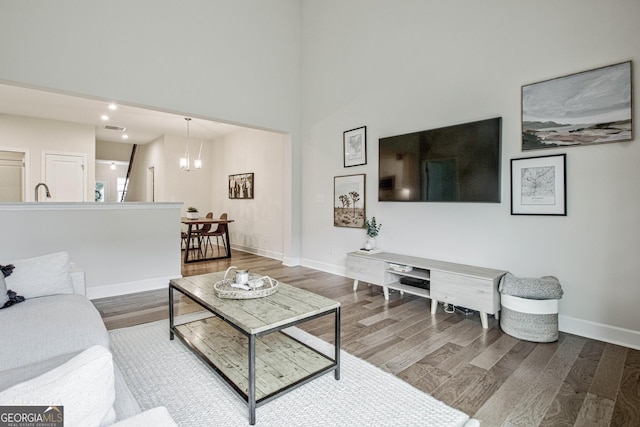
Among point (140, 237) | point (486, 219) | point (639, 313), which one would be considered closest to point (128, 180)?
point (140, 237)

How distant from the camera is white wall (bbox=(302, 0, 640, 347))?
2547 mm

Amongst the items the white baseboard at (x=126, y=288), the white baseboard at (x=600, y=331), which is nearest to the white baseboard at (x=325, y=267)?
the white baseboard at (x=126, y=288)

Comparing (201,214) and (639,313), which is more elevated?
(201,214)

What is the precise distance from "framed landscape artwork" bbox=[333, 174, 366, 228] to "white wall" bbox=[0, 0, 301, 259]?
3.13ft

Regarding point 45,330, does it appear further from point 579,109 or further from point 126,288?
point 579,109

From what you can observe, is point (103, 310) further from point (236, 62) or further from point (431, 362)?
point (236, 62)

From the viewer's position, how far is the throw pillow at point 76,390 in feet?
2.20

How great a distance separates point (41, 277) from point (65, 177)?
19.3ft

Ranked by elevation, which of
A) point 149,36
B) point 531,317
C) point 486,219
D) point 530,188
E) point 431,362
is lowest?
point 431,362

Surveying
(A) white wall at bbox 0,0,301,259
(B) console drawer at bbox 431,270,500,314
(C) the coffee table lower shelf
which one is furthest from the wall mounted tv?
(C) the coffee table lower shelf

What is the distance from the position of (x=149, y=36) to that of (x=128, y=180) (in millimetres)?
8333

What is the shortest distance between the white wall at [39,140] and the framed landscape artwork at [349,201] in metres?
5.98

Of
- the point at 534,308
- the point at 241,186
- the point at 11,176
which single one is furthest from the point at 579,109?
the point at 11,176

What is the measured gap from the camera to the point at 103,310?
3307 millimetres
